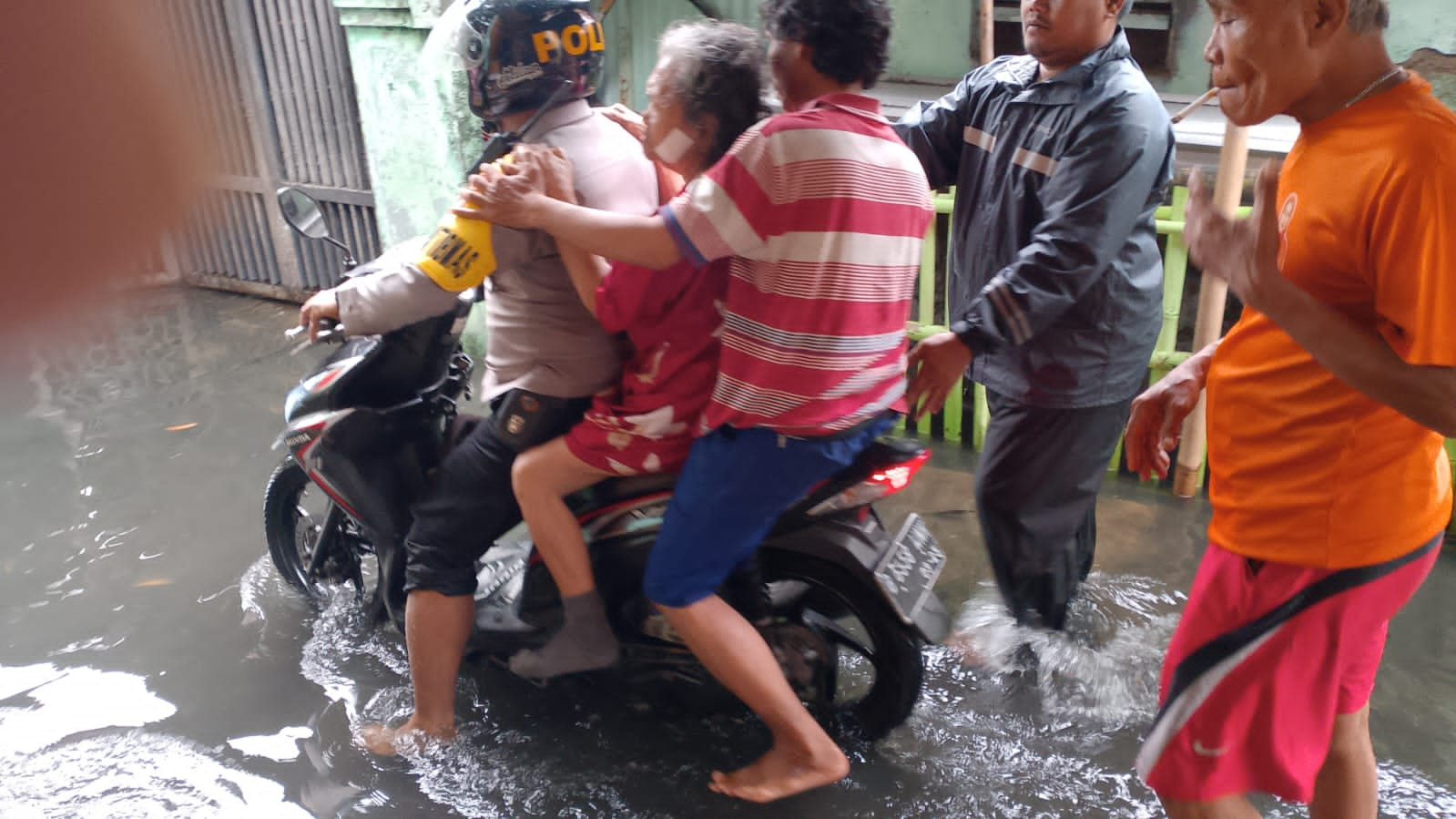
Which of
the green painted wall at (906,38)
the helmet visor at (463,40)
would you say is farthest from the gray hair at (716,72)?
the green painted wall at (906,38)

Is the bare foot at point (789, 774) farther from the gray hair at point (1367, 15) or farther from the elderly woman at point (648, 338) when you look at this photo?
the gray hair at point (1367, 15)

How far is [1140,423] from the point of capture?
2.12 meters

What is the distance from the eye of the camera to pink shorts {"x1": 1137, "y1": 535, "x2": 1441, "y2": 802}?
166cm

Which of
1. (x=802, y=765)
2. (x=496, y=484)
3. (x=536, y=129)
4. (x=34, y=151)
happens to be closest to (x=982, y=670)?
(x=802, y=765)

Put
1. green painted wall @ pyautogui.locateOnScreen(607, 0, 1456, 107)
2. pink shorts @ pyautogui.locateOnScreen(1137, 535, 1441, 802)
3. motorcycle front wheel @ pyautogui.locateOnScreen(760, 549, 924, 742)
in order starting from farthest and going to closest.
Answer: green painted wall @ pyautogui.locateOnScreen(607, 0, 1456, 107) < motorcycle front wheel @ pyautogui.locateOnScreen(760, 549, 924, 742) < pink shorts @ pyautogui.locateOnScreen(1137, 535, 1441, 802)

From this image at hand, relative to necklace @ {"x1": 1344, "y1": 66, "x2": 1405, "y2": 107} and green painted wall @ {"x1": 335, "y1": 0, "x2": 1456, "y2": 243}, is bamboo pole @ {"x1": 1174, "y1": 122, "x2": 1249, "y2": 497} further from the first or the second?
necklace @ {"x1": 1344, "y1": 66, "x2": 1405, "y2": 107}

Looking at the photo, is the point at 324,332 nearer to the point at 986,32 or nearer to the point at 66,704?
the point at 66,704

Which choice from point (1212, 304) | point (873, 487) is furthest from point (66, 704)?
point (1212, 304)

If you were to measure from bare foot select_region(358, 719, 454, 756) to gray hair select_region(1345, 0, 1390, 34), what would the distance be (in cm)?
244

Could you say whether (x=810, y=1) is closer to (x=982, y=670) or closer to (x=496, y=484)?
(x=496, y=484)

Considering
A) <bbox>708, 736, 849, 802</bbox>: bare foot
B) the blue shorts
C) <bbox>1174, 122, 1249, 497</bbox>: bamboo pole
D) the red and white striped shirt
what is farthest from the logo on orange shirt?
<bbox>1174, 122, 1249, 497</bbox>: bamboo pole

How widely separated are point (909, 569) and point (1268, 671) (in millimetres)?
875

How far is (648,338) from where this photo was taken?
89.4 inches

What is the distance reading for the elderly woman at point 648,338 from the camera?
2.04 metres
